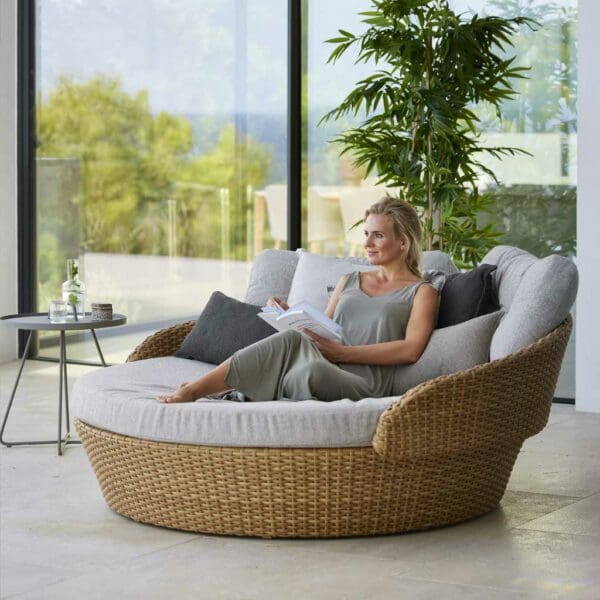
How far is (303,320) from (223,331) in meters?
0.55

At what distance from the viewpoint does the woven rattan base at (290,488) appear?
3.59 meters

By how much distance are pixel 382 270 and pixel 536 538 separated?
113 cm

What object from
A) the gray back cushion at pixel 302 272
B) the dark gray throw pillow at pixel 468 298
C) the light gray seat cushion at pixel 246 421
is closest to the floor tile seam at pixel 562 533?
the light gray seat cushion at pixel 246 421

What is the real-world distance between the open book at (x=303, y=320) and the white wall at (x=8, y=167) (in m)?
3.84

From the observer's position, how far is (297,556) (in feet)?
11.5

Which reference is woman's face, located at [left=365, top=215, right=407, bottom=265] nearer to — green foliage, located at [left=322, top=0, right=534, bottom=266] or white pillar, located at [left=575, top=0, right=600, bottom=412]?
green foliage, located at [left=322, top=0, right=534, bottom=266]

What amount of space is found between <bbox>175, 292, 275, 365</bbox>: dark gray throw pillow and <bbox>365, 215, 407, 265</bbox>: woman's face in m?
0.46

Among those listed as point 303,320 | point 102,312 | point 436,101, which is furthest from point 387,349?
point 436,101

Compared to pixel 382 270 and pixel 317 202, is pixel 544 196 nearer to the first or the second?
pixel 317 202

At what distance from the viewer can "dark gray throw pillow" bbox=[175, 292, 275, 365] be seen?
4.48 metres

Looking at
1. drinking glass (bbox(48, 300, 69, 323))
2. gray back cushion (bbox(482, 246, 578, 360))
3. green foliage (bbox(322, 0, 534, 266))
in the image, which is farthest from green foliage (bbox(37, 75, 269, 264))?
gray back cushion (bbox(482, 246, 578, 360))

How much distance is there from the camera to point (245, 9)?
6.92 m

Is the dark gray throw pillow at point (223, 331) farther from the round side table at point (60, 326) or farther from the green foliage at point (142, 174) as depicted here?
the green foliage at point (142, 174)

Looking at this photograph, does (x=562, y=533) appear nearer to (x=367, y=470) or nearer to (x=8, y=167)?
(x=367, y=470)
